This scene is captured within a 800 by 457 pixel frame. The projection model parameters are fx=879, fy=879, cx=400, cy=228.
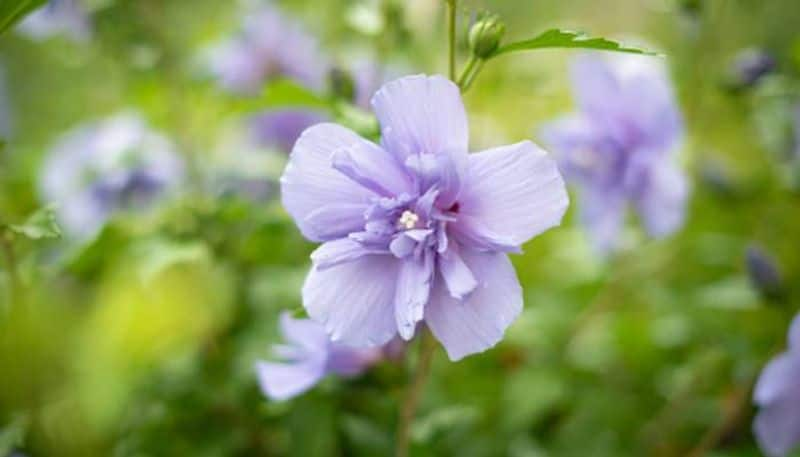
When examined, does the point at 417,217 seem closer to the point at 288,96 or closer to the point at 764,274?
the point at 288,96

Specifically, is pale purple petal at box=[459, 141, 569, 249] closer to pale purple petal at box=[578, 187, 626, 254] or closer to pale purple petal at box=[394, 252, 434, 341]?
pale purple petal at box=[394, 252, 434, 341]

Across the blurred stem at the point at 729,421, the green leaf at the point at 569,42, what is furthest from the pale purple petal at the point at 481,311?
the blurred stem at the point at 729,421

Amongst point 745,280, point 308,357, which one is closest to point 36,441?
point 308,357

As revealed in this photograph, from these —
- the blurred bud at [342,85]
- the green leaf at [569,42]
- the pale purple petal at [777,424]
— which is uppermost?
the green leaf at [569,42]

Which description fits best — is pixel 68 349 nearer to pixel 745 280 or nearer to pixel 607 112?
pixel 607 112

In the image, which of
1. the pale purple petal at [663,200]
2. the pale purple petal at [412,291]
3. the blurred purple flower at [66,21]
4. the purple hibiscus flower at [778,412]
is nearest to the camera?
the pale purple petal at [412,291]

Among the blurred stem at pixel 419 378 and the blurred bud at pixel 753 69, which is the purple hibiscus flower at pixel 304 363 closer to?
the blurred stem at pixel 419 378
